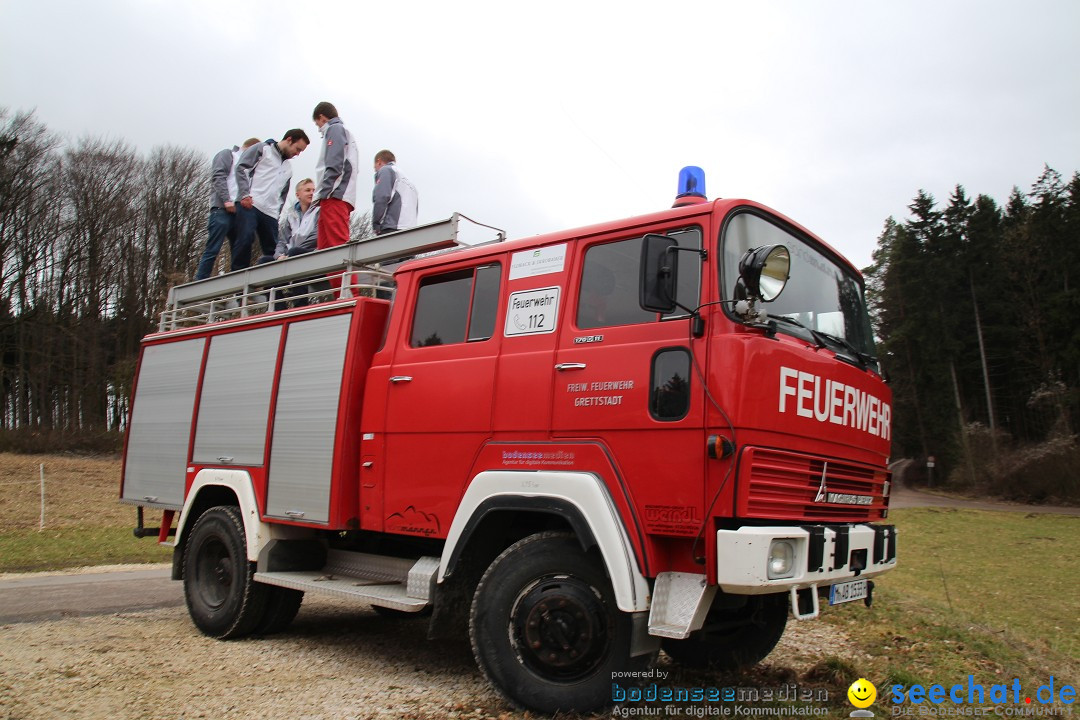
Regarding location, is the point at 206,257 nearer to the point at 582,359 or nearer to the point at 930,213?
the point at 582,359

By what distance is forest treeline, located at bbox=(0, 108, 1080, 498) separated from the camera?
2908cm

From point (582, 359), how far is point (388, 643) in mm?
3344

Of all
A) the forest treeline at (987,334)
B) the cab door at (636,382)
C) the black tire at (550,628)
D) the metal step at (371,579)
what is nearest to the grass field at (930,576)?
the black tire at (550,628)

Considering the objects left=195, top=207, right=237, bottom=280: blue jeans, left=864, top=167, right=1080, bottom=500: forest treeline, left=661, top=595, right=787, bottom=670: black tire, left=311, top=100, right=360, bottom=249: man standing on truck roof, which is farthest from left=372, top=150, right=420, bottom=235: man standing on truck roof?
left=864, top=167, right=1080, bottom=500: forest treeline

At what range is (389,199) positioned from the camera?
7.90 m

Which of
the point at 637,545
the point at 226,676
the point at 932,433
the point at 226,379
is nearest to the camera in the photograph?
the point at 637,545

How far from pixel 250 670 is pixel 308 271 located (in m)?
3.24

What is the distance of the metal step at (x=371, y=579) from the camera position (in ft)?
16.8

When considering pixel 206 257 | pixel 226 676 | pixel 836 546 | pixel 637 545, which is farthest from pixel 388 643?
pixel 206 257

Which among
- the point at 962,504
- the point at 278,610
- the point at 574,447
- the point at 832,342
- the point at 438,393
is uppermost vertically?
the point at 832,342

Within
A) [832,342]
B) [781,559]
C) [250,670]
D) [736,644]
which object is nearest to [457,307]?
[832,342]

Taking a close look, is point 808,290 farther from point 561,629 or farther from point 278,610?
point 278,610

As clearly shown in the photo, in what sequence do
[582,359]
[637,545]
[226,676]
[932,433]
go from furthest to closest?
[932,433] < [226,676] < [582,359] < [637,545]

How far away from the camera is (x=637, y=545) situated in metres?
4.18
